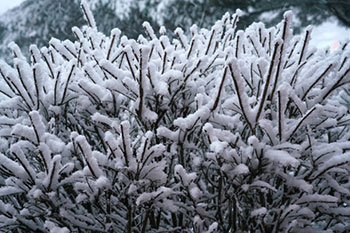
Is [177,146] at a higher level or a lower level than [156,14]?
lower

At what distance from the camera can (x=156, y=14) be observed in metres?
Result: 9.01

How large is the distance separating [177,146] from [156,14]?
25.0ft

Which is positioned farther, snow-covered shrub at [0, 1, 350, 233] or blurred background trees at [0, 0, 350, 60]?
blurred background trees at [0, 0, 350, 60]

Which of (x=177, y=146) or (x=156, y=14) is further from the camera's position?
(x=156, y=14)

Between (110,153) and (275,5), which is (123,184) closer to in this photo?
(110,153)

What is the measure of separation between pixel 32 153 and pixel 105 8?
824 cm

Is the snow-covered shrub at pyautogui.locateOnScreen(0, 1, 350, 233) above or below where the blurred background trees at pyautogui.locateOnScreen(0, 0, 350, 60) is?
below

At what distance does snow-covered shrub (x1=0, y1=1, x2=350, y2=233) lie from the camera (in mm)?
1532

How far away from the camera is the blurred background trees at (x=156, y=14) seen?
8609mm

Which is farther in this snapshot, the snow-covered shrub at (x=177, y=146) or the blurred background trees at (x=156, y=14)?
the blurred background trees at (x=156, y=14)

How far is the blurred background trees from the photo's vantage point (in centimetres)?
861

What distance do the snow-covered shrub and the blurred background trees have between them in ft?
22.6

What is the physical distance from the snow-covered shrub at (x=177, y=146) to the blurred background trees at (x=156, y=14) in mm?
6895

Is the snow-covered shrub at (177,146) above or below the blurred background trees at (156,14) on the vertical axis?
below
